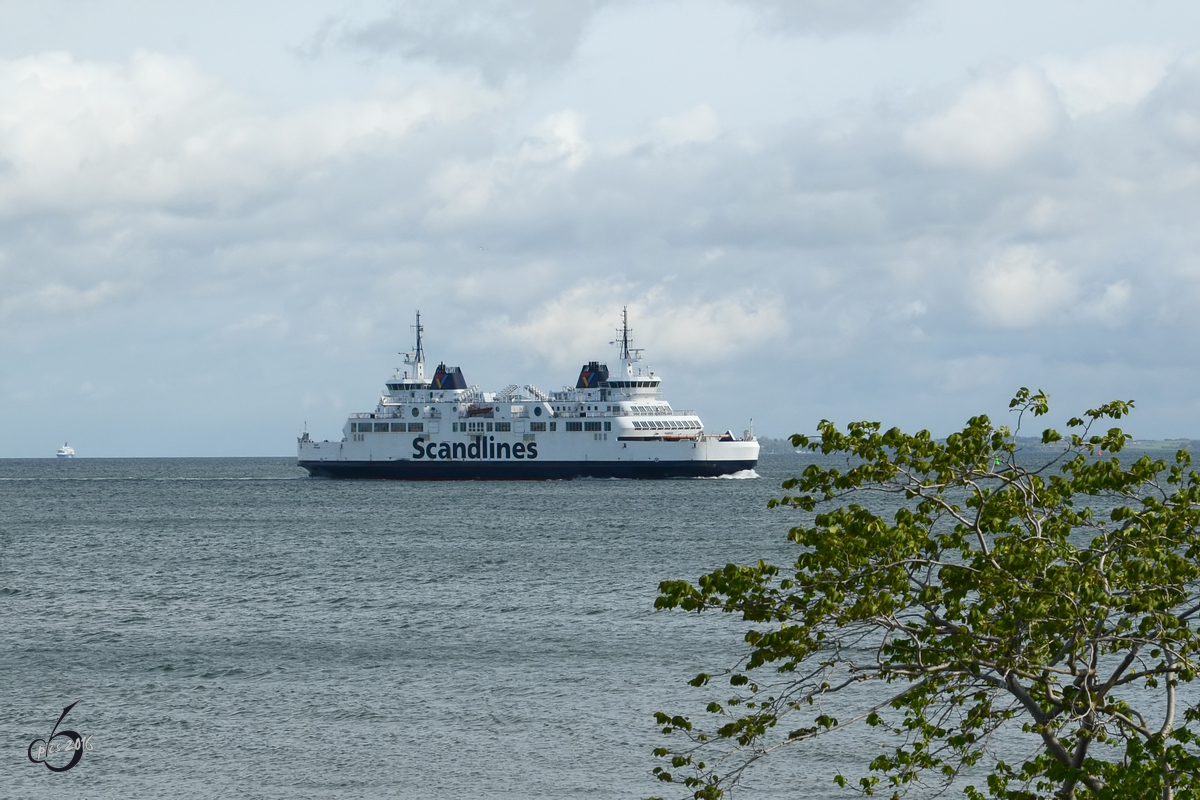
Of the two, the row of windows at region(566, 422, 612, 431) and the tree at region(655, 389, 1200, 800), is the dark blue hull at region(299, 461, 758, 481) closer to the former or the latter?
the row of windows at region(566, 422, 612, 431)

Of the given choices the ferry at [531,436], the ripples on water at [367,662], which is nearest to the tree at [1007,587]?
the ripples on water at [367,662]

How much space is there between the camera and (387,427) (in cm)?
11094

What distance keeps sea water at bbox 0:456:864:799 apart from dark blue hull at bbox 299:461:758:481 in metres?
36.2

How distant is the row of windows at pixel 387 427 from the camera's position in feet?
362

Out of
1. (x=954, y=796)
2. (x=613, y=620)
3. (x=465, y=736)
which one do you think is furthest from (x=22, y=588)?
(x=954, y=796)

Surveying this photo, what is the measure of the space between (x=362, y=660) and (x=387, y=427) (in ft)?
269

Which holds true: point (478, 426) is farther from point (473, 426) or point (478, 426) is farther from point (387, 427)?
point (387, 427)

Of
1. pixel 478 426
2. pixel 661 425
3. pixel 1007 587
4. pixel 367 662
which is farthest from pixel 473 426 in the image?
pixel 1007 587

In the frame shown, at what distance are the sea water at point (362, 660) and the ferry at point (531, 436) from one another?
3681cm

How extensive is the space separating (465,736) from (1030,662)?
1416 centimetres

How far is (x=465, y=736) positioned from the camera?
22.6 metres

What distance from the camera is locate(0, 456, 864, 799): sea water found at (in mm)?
20641

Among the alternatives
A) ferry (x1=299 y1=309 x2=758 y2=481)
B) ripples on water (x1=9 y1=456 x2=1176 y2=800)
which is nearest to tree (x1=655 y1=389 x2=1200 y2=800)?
ripples on water (x1=9 y1=456 x2=1176 y2=800)

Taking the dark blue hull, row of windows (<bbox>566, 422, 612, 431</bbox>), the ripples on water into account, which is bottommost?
the ripples on water
